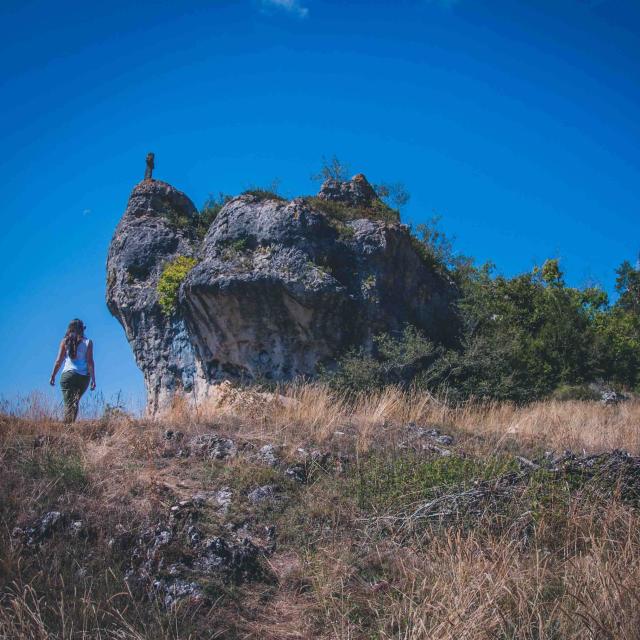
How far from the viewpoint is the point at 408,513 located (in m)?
6.41

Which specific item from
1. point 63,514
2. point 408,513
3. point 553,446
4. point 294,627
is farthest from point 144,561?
point 553,446

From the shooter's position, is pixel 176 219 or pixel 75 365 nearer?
pixel 75 365

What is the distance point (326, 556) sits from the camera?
573 cm

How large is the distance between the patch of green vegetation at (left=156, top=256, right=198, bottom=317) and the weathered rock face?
0.23 meters

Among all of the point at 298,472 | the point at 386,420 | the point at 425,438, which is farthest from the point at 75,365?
the point at 425,438

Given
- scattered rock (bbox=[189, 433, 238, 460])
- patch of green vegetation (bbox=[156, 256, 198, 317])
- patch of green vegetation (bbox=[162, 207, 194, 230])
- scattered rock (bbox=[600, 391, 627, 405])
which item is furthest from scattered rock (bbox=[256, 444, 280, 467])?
patch of green vegetation (bbox=[162, 207, 194, 230])

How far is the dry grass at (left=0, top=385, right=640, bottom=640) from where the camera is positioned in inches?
177

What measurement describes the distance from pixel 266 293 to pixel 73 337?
5.37 metres

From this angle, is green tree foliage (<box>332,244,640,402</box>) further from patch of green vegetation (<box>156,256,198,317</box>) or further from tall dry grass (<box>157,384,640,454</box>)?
patch of green vegetation (<box>156,256,198,317</box>)

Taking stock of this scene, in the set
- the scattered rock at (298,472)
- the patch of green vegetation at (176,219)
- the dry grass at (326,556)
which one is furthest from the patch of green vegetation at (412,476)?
the patch of green vegetation at (176,219)

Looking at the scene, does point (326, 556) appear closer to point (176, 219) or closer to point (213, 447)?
point (213, 447)

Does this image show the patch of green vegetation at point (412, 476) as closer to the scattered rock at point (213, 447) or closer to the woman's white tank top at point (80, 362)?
the scattered rock at point (213, 447)

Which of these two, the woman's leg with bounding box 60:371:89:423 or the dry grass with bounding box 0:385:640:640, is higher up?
the woman's leg with bounding box 60:371:89:423

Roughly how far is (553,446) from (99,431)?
6.92 metres
